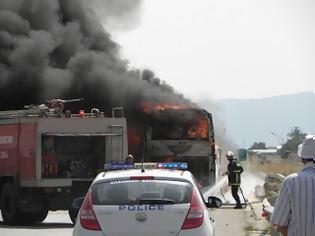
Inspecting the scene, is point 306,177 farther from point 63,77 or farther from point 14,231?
point 63,77

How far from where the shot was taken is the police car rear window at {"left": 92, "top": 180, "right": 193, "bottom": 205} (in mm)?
7727

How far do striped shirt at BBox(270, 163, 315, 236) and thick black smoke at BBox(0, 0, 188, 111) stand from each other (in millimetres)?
22519

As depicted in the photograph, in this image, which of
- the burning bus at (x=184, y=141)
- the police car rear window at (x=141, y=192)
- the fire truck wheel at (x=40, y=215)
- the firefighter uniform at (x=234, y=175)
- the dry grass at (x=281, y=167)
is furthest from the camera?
the dry grass at (x=281, y=167)

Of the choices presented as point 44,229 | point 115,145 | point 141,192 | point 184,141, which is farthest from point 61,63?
point 141,192

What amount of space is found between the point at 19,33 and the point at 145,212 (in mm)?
26582

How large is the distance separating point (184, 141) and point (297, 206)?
16228mm

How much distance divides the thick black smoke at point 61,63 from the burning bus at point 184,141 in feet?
17.5

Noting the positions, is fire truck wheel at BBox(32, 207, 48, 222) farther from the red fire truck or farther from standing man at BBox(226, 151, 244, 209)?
standing man at BBox(226, 151, 244, 209)

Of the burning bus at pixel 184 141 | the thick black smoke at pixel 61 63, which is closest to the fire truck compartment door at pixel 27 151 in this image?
the burning bus at pixel 184 141

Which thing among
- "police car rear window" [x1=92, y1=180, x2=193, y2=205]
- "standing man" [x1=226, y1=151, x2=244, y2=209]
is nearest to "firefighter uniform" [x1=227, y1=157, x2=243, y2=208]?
"standing man" [x1=226, y1=151, x2=244, y2=209]

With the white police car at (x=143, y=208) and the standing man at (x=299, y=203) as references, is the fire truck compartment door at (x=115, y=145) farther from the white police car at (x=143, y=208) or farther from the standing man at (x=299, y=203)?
the standing man at (x=299, y=203)

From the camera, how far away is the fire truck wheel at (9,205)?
54.7 feet

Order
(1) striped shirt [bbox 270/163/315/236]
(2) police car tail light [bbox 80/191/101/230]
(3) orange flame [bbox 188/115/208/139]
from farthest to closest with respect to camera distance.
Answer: (3) orange flame [bbox 188/115/208/139]
(2) police car tail light [bbox 80/191/101/230]
(1) striped shirt [bbox 270/163/315/236]

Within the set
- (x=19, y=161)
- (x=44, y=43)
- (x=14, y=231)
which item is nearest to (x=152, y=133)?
(x=19, y=161)
